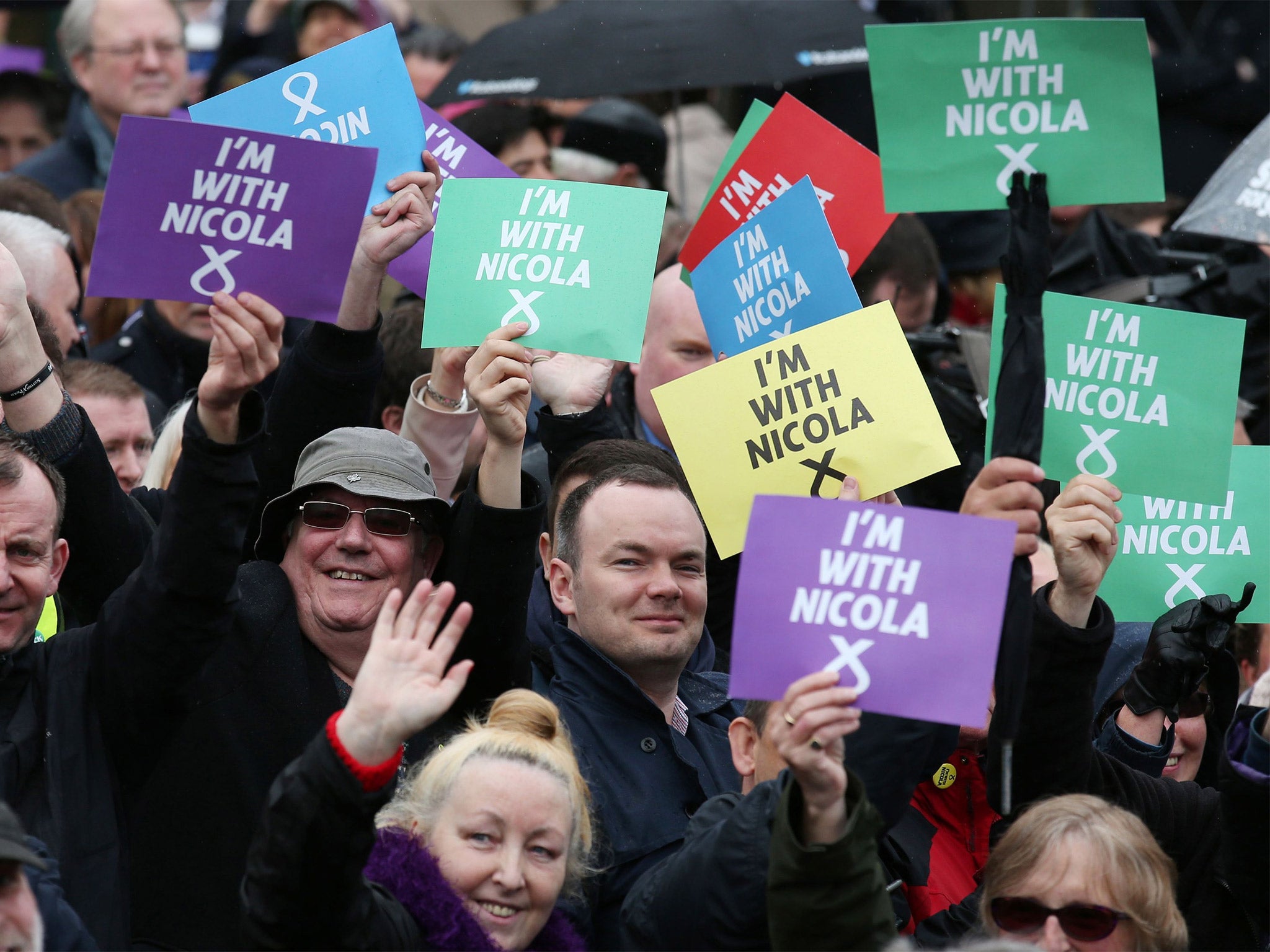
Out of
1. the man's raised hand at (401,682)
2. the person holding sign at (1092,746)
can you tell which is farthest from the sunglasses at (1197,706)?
the man's raised hand at (401,682)

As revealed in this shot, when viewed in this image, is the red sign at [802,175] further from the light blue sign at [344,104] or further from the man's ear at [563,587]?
the man's ear at [563,587]

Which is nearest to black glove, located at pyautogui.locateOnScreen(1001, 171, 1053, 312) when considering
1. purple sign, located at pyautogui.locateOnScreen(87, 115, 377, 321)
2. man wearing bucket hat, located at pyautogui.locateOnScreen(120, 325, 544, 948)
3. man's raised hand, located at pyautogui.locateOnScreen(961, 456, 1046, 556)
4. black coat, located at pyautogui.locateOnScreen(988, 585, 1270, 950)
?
man's raised hand, located at pyautogui.locateOnScreen(961, 456, 1046, 556)

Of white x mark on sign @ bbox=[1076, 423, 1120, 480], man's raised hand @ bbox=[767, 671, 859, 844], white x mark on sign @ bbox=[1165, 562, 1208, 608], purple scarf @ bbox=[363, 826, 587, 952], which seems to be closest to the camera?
man's raised hand @ bbox=[767, 671, 859, 844]

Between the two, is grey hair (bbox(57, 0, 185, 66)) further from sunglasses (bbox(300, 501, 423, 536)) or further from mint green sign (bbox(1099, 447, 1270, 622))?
mint green sign (bbox(1099, 447, 1270, 622))

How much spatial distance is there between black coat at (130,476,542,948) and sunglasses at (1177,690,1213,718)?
1.75m

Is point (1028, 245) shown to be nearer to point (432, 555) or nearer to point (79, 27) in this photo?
point (432, 555)

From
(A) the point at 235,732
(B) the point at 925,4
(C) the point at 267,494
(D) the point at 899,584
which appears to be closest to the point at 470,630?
(A) the point at 235,732

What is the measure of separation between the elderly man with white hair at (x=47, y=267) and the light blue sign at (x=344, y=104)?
1.09m

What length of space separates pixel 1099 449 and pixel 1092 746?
0.73m

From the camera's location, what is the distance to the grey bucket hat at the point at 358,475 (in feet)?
13.9

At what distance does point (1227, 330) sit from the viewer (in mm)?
4297

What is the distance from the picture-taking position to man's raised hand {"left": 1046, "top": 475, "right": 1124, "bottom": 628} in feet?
12.5

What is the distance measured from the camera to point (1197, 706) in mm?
4645

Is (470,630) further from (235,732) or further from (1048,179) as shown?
(1048,179)
